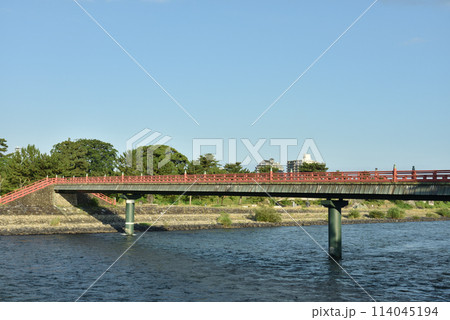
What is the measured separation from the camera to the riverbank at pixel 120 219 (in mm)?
71562

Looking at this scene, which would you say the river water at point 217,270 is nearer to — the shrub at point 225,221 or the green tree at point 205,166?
the shrub at point 225,221

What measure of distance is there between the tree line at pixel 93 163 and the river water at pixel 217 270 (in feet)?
102

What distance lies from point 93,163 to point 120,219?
78.6 m

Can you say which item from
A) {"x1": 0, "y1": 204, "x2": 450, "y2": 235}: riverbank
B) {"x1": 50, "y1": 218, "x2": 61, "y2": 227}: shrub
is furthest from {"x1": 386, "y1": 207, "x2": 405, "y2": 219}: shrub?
{"x1": 50, "y1": 218, "x2": 61, "y2": 227}: shrub

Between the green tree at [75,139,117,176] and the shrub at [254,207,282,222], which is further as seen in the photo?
the green tree at [75,139,117,176]

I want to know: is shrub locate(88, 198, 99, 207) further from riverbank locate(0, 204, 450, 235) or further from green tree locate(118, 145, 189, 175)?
green tree locate(118, 145, 189, 175)

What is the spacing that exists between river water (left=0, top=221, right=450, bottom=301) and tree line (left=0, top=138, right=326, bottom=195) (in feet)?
102

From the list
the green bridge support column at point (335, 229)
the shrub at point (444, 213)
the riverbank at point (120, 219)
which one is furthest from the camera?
the shrub at point (444, 213)

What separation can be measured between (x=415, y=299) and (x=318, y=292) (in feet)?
19.0

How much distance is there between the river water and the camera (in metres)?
31.1

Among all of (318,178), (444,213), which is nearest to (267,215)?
(318,178)

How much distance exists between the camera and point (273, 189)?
4675 cm

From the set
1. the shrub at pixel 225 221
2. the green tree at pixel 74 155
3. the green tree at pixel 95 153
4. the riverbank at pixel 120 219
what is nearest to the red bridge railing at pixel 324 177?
the riverbank at pixel 120 219

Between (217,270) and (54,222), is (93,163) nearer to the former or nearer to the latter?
(54,222)
